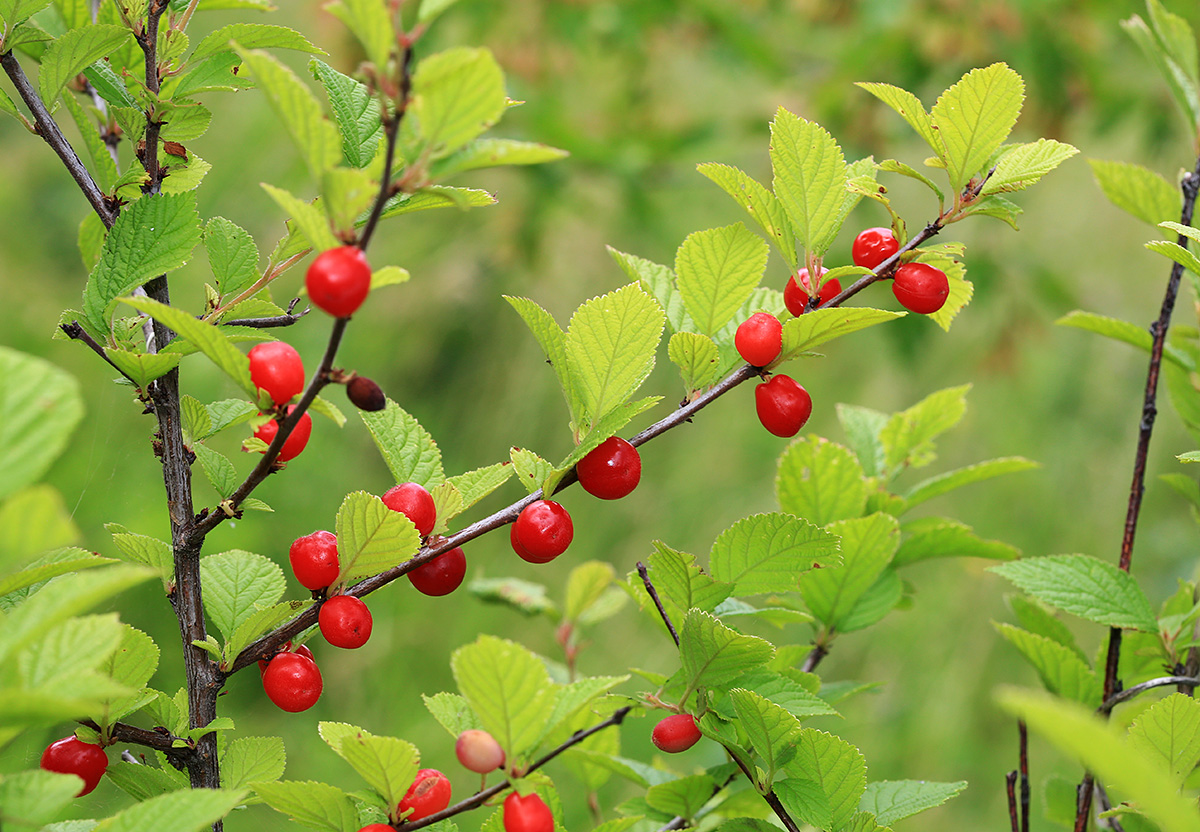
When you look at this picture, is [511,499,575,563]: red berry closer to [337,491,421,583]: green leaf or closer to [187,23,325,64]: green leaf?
[337,491,421,583]: green leaf

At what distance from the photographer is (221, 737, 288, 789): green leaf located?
0.45 m

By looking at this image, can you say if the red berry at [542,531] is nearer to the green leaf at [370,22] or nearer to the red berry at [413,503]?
the red berry at [413,503]

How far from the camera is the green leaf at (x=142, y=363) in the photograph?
395 mm

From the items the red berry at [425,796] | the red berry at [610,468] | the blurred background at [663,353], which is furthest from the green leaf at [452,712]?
the blurred background at [663,353]

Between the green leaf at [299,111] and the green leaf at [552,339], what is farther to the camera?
the green leaf at [552,339]

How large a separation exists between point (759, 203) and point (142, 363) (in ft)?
0.97

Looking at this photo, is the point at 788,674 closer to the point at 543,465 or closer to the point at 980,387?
the point at 543,465

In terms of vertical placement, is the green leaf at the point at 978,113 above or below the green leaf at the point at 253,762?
above

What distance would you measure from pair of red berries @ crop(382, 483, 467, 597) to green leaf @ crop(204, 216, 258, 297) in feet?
0.44

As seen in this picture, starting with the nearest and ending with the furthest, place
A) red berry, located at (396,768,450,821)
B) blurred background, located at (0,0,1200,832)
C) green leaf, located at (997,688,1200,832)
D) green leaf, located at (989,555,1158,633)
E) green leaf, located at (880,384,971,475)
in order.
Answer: green leaf, located at (997,688,1200,832) → red berry, located at (396,768,450,821) → green leaf, located at (989,555,1158,633) → green leaf, located at (880,384,971,475) → blurred background, located at (0,0,1200,832)

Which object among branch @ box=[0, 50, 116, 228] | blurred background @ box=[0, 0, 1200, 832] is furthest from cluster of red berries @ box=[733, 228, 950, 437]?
blurred background @ box=[0, 0, 1200, 832]

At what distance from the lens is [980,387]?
271 cm

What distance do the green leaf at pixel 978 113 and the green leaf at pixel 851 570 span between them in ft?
0.71

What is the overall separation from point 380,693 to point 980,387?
1.91 m
